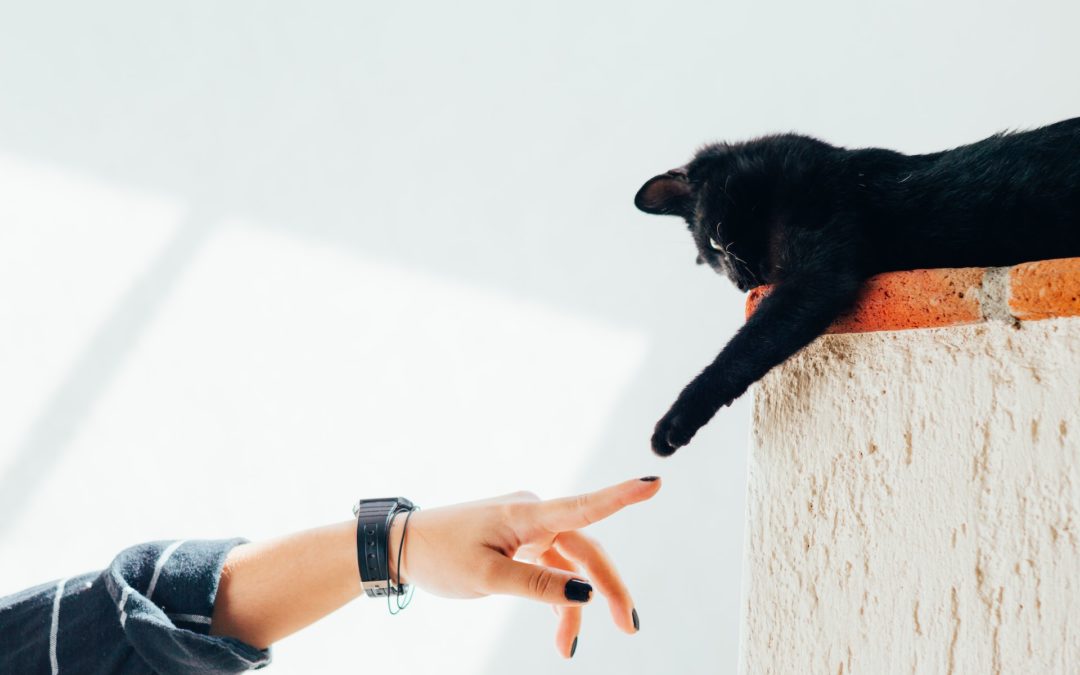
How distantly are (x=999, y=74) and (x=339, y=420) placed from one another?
180cm

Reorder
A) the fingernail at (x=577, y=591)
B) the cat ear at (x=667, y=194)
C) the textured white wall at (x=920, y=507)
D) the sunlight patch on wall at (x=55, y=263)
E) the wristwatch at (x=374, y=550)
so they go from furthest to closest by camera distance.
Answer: the sunlight patch on wall at (x=55, y=263)
the cat ear at (x=667, y=194)
the wristwatch at (x=374, y=550)
the fingernail at (x=577, y=591)
the textured white wall at (x=920, y=507)

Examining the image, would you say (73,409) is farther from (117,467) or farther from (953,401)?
(953,401)

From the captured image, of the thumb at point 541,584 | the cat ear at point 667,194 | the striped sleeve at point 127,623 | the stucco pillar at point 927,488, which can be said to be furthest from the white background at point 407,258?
the stucco pillar at point 927,488

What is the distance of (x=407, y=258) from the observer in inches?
79.7

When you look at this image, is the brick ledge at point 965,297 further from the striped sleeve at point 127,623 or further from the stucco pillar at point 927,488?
the striped sleeve at point 127,623

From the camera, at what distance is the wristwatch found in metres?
0.74

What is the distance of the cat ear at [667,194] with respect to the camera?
937 mm

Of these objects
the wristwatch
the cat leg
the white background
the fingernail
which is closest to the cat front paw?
the cat leg

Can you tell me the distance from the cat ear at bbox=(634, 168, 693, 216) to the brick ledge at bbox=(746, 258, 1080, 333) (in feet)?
1.47

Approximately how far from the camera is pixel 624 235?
2045 mm

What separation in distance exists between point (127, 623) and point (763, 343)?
24.5 inches

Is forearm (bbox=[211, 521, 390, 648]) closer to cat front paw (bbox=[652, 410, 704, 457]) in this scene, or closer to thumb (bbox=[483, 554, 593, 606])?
thumb (bbox=[483, 554, 593, 606])

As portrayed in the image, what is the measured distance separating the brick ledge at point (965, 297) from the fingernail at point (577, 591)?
29 centimetres

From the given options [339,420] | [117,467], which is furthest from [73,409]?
[339,420]
